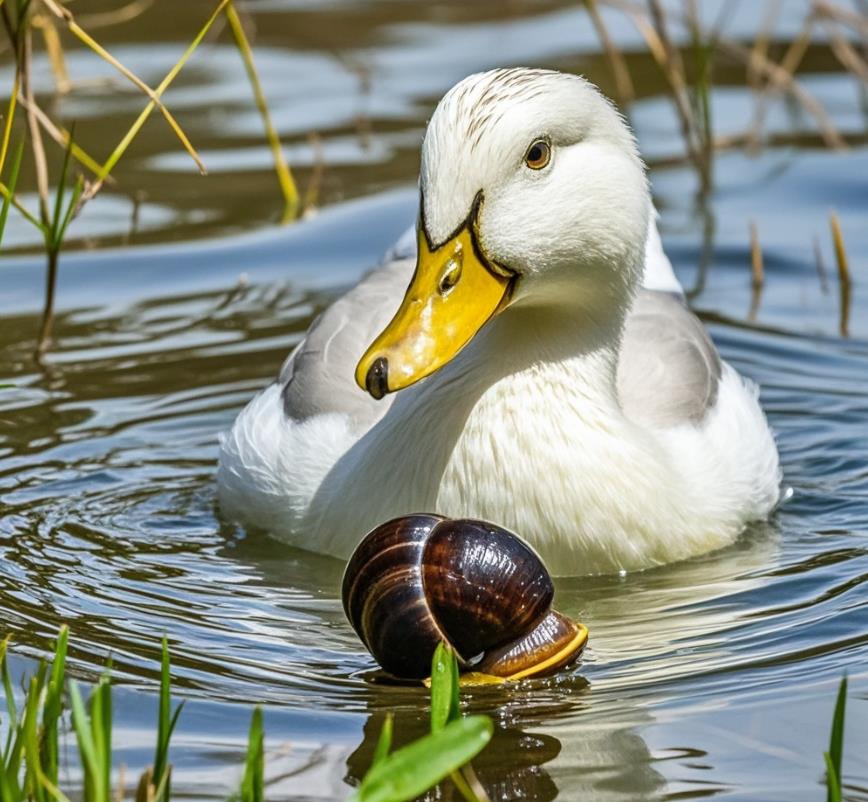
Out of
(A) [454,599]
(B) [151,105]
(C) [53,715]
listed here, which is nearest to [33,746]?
(C) [53,715]

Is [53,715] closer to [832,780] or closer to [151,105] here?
[832,780]

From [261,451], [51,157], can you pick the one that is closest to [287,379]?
[261,451]

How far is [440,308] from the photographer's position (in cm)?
517

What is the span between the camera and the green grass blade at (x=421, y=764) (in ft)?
11.2

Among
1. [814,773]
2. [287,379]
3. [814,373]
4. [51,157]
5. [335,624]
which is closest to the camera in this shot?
[814,773]

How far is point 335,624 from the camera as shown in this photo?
5613mm

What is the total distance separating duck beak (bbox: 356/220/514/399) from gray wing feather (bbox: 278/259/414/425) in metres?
1.18

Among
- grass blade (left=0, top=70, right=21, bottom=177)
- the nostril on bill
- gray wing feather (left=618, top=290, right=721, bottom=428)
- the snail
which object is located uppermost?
grass blade (left=0, top=70, right=21, bottom=177)

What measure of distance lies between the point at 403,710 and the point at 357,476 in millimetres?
1232

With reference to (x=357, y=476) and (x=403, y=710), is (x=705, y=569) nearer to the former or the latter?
(x=357, y=476)

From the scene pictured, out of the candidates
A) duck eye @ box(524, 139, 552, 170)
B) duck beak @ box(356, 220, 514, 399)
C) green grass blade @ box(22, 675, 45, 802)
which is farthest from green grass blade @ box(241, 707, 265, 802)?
duck eye @ box(524, 139, 552, 170)

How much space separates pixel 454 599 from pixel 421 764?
1.35m

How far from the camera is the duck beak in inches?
202

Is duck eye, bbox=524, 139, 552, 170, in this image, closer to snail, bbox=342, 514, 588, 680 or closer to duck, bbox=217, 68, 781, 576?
duck, bbox=217, 68, 781, 576
